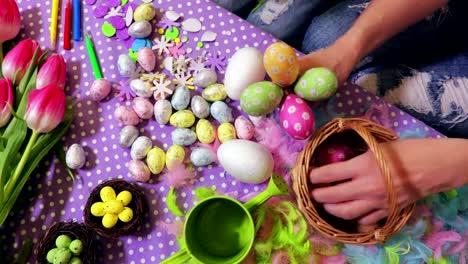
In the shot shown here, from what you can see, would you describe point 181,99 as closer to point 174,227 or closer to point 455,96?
point 174,227

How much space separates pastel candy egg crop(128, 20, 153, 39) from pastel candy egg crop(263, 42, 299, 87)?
9.8 inches

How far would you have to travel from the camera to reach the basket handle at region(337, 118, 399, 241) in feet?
1.87

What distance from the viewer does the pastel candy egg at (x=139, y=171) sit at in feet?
2.38

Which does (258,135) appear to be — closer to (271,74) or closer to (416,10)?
(271,74)

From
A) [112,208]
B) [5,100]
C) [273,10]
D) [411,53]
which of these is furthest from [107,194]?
[411,53]

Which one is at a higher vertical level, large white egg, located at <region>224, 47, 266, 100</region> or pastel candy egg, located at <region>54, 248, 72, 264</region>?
large white egg, located at <region>224, 47, 266, 100</region>

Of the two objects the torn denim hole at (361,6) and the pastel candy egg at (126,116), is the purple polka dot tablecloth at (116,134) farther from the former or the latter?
the torn denim hole at (361,6)

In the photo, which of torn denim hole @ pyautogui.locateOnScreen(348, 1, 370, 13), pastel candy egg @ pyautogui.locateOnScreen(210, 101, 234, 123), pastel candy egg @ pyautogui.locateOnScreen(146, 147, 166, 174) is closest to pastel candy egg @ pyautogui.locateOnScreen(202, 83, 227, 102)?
pastel candy egg @ pyautogui.locateOnScreen(210, 101, 234, 123)

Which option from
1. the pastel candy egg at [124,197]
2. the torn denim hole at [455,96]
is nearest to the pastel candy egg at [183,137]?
the pastel candy egg at [124,197]

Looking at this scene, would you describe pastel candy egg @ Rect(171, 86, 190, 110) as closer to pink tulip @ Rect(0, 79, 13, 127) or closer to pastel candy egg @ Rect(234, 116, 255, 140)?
pastel candy egg @ Rect(234, 116, 255, 140)

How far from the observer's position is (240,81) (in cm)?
70

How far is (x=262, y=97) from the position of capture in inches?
24.8

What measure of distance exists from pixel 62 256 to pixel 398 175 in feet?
1.62

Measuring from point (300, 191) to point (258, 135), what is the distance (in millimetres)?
132
